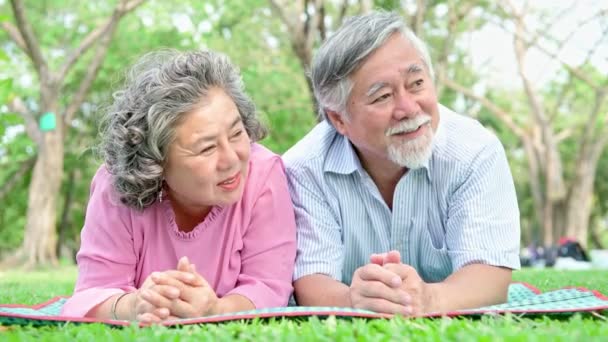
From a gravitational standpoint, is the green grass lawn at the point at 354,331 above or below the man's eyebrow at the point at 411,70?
below

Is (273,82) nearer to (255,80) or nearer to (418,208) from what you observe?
(255,80)

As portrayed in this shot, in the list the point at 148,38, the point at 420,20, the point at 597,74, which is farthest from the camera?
the point at 597,74

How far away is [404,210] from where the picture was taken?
384 centimetres

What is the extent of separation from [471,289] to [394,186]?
775 millimetres

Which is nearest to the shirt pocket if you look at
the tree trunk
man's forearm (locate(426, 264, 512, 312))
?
man's forearm (locate(426, 264, 512, 312))

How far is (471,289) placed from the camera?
338 cm

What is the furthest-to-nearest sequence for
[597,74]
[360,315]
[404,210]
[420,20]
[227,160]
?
[597,74] < [420,20] < [404,210] < [227,160] < [360,315]

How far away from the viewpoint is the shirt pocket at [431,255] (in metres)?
3.87

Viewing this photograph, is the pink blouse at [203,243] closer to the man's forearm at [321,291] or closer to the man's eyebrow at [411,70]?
the man's forearm at [321,291]

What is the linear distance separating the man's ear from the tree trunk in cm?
1012

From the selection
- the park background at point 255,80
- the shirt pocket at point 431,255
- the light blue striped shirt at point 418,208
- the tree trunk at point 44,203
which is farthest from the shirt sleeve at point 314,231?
the tree trunk at point 44,203

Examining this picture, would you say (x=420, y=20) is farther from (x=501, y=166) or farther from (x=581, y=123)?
(x=581, y=123)

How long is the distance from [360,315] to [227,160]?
88 cm

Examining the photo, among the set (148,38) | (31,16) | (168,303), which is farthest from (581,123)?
(168,303)
